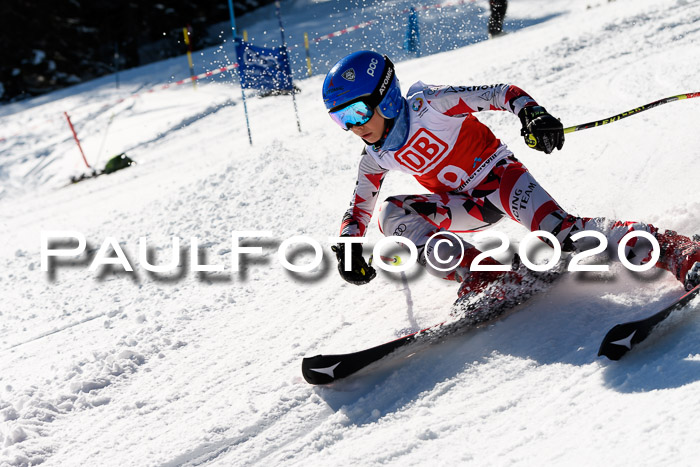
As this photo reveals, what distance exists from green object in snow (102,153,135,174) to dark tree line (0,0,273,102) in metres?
8.15

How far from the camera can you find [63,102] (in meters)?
14.2

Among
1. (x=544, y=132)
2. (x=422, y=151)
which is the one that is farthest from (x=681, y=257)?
(x=422, y=151)

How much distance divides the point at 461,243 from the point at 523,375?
0.78 meters

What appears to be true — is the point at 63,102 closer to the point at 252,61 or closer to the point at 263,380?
the point at 252,61

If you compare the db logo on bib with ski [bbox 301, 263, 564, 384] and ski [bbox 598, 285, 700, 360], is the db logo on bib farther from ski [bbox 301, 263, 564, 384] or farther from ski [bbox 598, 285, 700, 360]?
ski [bbox 598, 285, 700, 360]

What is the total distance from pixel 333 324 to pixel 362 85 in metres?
1.32

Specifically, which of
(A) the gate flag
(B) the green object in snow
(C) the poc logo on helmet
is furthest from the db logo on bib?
(B) the green object in snow

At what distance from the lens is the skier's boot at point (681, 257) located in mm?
2668

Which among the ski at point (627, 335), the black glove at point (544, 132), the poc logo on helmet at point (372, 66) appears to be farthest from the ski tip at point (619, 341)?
the poc logo on helmet at point (372, 66)

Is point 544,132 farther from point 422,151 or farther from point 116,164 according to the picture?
point 116,164

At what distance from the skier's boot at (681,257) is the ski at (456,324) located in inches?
19.0

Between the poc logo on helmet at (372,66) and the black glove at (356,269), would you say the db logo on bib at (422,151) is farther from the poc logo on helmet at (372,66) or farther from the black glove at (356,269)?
the black glove at (356,269)

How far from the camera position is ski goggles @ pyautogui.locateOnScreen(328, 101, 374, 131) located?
309 centimetres

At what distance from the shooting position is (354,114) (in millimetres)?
3111
